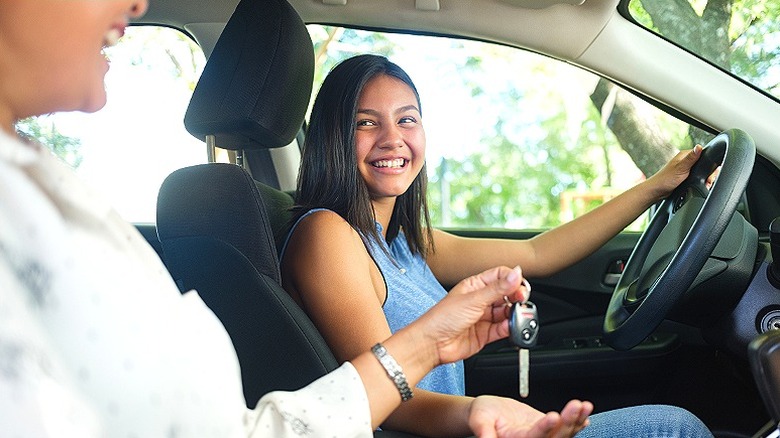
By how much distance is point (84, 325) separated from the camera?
0.72m

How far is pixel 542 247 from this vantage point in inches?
88.0

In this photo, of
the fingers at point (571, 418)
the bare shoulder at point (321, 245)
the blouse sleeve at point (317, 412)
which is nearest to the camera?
the blouse sleeve at point (317, 412)

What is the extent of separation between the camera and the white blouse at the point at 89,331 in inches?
25.6

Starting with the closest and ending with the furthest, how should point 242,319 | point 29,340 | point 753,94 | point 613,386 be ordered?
point 29,340 → point 242,319 → point 753,94 → point 613,386

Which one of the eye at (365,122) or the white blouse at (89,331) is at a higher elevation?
the eye at (365,122)

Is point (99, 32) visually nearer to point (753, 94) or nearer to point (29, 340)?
point (29, 340)

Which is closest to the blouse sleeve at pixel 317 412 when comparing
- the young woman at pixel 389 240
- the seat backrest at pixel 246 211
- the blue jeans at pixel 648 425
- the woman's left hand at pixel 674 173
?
the young woman at pixel 389 240

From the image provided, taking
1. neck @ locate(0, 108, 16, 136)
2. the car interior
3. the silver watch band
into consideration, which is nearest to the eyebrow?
the car interior

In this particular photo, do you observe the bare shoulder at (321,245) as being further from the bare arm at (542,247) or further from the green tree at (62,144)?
the green tree at (62,144)

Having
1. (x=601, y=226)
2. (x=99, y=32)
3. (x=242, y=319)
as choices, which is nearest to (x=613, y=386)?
(x=601, y=226)

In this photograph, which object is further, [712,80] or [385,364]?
[712,80]

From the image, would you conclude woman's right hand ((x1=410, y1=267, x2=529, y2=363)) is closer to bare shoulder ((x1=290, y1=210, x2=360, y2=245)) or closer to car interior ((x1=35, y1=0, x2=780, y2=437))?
car interior ((x1=35, y1=0, x2=780, y2=437))

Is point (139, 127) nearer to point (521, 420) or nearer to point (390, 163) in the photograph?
point (390, 163)

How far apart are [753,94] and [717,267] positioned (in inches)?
15.7
